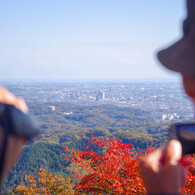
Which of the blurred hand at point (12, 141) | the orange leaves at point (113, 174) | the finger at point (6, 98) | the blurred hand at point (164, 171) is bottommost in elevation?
the orange leaves at point (113, 174)

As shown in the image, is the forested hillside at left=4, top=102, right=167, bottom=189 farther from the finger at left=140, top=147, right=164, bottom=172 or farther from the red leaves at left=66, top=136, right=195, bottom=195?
the finger at left=140, top=147, right=164, bottom=172

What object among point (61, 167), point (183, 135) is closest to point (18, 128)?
point (183, 135)

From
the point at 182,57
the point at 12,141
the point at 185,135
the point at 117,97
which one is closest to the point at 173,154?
the point at 185,135

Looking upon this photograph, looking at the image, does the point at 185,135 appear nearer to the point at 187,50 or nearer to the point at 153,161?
the point at 153,161

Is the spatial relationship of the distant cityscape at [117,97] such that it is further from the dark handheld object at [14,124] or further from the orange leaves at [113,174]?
the dark handheld object at [14,124]

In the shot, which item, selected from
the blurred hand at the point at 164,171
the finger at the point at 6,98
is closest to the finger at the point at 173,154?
the blurred hand at the point at 164,171

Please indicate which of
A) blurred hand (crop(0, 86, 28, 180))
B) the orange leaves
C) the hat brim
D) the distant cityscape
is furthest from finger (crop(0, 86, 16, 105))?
the distant cityscape

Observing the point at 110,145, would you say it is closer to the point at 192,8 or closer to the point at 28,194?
the point at 28,194
